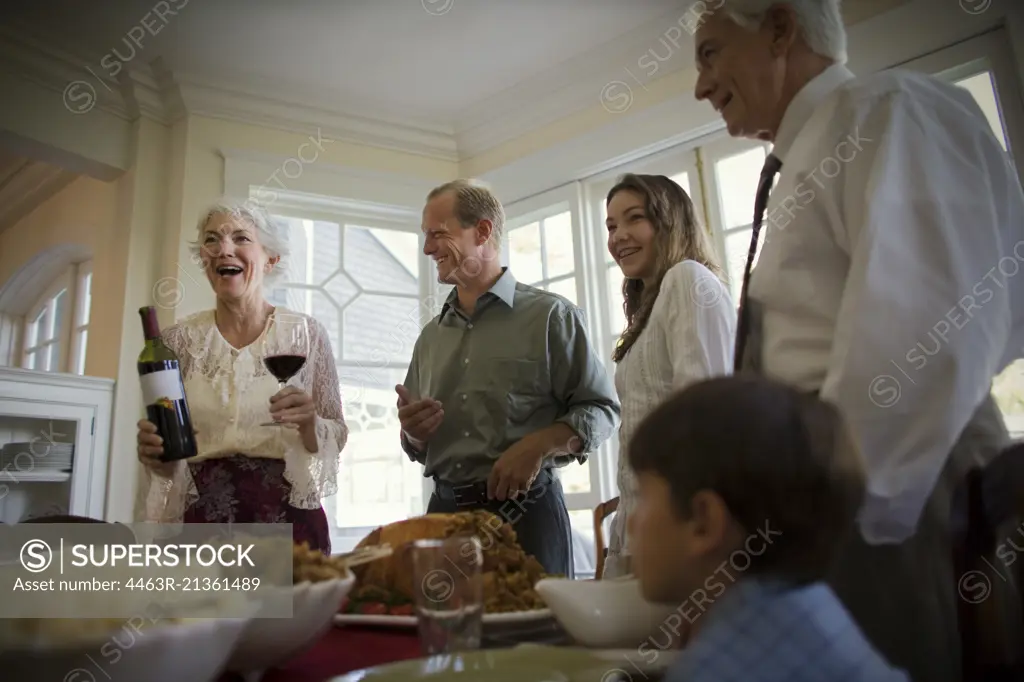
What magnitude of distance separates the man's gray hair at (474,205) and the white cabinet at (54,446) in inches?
71.7

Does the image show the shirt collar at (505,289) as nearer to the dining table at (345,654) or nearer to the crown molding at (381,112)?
the dining table at (345,654)

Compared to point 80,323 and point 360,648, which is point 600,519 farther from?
point 80,323

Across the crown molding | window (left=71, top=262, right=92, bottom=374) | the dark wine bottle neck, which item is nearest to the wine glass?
the dark wine bottle neck

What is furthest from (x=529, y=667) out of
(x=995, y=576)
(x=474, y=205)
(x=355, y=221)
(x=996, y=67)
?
(x=355, y=221)

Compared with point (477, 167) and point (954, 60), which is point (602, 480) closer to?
point (477, 167)

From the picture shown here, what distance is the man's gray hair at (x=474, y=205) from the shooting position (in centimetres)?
185

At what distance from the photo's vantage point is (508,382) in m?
1.68

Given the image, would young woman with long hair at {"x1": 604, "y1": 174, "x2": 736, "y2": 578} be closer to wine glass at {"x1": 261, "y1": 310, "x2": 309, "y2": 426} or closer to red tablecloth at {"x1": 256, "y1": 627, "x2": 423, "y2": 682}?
red tablecloth at {"x1": 256, "y1": 627, "x2": 423, "y2": 682}

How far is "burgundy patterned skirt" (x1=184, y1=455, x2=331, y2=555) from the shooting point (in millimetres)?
1490

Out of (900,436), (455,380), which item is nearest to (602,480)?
(455,380)

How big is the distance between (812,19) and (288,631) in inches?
42.2

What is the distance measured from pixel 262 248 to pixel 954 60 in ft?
7.24

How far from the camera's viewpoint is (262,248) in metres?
1.84

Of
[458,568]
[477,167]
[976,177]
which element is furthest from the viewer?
[477,167]
